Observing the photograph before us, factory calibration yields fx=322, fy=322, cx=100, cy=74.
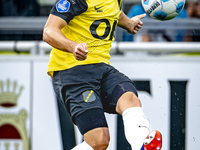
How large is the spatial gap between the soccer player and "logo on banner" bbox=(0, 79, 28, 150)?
1644mm

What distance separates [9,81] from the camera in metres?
4.30

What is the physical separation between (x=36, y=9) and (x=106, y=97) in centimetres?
247

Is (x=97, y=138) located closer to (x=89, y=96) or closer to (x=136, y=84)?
(x=89, y=96)

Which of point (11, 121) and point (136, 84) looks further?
point (11, 121)

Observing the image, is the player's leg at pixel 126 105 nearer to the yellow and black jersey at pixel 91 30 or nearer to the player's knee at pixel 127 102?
the player's knee at pixel 127 102

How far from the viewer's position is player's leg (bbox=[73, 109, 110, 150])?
8.14 feet

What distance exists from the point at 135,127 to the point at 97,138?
0.33 meters

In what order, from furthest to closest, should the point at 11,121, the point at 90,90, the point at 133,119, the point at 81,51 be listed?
the point at 11,121 < the point at 90,90 < the point at 133,119 < the point at 81,51

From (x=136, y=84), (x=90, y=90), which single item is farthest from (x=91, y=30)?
(x=136, y=84)

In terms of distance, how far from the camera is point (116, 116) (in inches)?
165

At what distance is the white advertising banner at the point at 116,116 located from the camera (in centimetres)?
411

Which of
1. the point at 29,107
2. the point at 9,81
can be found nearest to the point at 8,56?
the point at 9,81

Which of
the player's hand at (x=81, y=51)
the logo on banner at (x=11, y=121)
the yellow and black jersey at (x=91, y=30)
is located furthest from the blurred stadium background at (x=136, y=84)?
the player's hand at (x=81, y=51)

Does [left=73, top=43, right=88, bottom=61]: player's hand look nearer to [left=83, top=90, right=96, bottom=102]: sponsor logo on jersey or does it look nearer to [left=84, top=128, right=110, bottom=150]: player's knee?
[left=83, top=90, right=96, bottom=102]: sponsor logo on jersey
